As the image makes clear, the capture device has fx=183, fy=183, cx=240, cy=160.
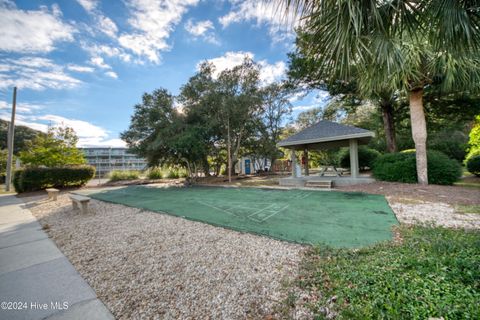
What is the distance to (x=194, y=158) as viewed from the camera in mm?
13766

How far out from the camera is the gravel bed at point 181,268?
1.92 m

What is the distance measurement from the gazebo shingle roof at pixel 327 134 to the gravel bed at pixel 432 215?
14.4ft

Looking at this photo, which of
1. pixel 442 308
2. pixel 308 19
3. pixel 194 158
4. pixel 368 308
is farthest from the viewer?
pixel 194 158

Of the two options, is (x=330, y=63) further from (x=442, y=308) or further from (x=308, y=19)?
(x=442, y=308)

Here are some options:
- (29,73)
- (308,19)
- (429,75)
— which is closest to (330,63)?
(308,19)

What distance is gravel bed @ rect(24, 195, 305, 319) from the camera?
6.29 feet

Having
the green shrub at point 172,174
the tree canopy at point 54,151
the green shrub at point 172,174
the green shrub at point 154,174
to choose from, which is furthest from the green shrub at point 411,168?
the tree canopy at point 54,151

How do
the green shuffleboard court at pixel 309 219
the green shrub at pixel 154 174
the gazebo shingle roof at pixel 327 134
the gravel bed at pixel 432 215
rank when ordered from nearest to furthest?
the green shuffleboard court at pixel 309 219
the gravel bed at pixel 432 215
the gazebo shingle roof at pixel 327 134
the green shrub at pixel 154 174

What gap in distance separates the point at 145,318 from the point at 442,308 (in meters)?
2.60

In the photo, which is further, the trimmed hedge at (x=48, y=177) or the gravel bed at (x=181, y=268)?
the trimmed hedge at (x=48, y=177)

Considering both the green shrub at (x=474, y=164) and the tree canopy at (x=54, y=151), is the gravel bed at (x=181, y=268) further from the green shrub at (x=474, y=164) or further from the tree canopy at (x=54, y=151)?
the green shrub at (x=474, y=164)

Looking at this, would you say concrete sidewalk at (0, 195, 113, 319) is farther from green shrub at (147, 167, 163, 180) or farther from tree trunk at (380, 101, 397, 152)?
tree trunk at (380, 101, 397, 152)

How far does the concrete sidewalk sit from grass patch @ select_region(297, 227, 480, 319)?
7.54 ft

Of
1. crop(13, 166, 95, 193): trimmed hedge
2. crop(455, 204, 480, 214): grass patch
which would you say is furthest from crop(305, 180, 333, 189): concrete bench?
crop(13, 166, 95, 193): trimmed hedge
